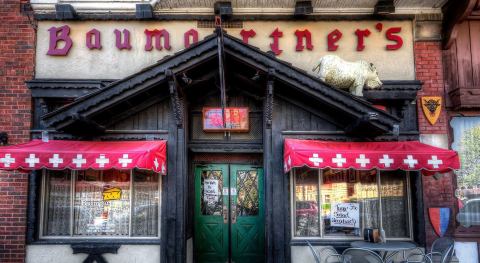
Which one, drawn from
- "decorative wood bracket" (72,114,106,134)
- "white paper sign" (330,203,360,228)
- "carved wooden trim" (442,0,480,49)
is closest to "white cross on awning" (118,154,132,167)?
"decorative wood bracket" (72,114,106,134)

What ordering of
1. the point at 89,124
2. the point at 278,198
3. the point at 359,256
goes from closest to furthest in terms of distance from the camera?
the point at 359,256
the point at 89,124
the point at 278,198

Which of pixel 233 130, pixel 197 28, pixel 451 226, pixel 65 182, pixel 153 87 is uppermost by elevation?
pixel 197 28

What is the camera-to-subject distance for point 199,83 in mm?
7555

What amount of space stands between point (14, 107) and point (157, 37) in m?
3.23

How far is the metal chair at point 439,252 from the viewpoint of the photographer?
251 inches

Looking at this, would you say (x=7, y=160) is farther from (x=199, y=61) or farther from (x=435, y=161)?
(x=435, y=161)

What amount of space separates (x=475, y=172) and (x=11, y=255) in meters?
9.32

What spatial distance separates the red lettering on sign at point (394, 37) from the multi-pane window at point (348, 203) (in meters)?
2.63

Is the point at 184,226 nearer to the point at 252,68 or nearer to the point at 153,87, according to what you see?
the point at 153,87

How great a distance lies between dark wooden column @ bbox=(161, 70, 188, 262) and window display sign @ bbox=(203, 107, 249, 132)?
0.53 metres

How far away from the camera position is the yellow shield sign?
A: 25.5 ft

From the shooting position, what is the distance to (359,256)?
19.8 feet

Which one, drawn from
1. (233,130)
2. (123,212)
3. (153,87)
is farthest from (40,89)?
(233,130)

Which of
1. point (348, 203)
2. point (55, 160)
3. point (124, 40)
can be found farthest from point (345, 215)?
point (124, 40)
